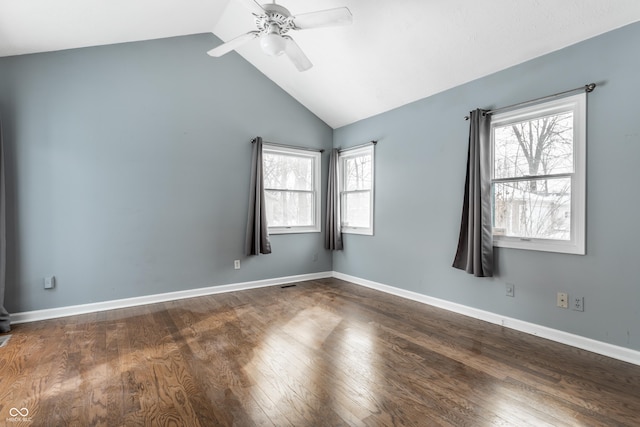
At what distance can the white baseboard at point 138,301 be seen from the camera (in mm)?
3223

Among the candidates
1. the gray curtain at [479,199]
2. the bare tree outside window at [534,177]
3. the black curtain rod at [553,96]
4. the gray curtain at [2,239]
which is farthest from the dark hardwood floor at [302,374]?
the black curtain rod at [553,96]

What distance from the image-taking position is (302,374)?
2.16m

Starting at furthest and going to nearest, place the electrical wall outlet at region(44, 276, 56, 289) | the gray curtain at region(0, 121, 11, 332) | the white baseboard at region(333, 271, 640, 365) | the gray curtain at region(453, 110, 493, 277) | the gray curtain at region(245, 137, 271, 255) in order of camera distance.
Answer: the gray curtain at region(245, 137, 271, 255) → the electrical wall outlet at region(44, 276, 56, 289) → the gray curtain at region(453, 110, 493, 277) → the gray curtain at region(0, 121, 11, 332) → the white baseboard at region(333, 271, 640, 365)

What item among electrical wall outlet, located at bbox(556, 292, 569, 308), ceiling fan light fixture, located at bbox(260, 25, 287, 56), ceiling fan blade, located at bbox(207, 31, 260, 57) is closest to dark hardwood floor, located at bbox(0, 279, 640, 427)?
electrical wall outlet, located at bbox(556, 292, 569, 308)

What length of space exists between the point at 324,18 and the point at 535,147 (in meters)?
2.29

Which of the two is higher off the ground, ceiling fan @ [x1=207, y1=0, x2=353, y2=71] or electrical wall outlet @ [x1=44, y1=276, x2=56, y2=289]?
ceiling fan @ [x1=207, y1=0, x2=353, y2=71]

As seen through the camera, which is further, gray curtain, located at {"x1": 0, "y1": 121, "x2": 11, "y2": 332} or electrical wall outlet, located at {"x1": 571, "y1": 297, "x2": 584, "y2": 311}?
gray curtain, located at {"x1": 0, "y1": 121, "x2": 11, "y2": 332}

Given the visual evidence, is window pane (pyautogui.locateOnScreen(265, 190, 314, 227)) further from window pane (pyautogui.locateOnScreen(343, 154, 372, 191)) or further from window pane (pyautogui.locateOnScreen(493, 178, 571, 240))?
window pane (pyautogui.locateOnScreen(493, 178, 571, 240))

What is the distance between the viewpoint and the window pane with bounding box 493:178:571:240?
9.00 feet

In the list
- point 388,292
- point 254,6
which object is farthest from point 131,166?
point 388,292

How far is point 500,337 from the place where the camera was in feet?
9.16

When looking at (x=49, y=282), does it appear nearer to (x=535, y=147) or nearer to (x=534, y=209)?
(x=534, y=209)

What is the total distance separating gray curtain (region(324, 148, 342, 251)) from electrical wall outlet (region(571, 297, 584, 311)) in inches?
120

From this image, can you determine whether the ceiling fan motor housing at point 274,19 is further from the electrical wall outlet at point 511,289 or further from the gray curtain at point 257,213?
the electrical wall outlet at point 511,289
